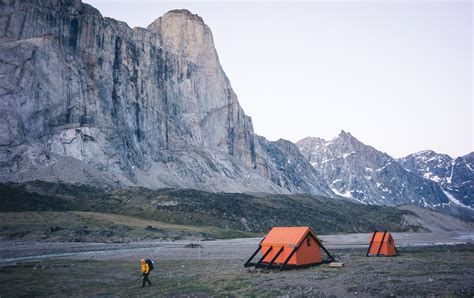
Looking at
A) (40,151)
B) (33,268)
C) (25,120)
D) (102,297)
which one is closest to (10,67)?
(25,120)

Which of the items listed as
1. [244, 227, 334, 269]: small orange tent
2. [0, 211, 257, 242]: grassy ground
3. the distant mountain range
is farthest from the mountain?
[244, 227, 334, 269]: small orange tent

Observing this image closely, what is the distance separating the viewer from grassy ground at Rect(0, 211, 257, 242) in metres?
72.9

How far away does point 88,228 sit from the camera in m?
81.2

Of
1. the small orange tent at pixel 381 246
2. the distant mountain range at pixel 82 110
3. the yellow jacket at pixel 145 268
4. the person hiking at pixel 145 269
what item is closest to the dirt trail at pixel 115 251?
the small orange tent at pixel 381 246

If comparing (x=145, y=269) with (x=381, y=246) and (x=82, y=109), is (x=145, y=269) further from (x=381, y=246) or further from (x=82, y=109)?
(x=82, y=109)

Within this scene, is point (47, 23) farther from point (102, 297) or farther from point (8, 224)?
point (102, 297)

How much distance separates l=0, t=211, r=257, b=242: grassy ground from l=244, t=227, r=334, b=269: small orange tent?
55.0 m

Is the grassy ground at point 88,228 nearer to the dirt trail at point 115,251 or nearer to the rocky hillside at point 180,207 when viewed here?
the dirt trail at point 115,251

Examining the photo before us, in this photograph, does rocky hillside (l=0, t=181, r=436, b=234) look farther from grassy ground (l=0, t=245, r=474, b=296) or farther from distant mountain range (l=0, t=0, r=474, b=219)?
grassy ground (l=0, t=245, r=474, b=296)

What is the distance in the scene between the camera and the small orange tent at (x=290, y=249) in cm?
2727

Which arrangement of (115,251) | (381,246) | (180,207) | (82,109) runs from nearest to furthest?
1. (381,246)
2. (115,251)
3. (180,207)
4. (82,109)

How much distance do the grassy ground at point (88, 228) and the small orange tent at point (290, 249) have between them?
5497 cm

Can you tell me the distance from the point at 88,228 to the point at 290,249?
6451 centimetres

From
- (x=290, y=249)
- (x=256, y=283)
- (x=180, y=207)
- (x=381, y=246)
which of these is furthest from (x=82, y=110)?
(x=256, y=283)
